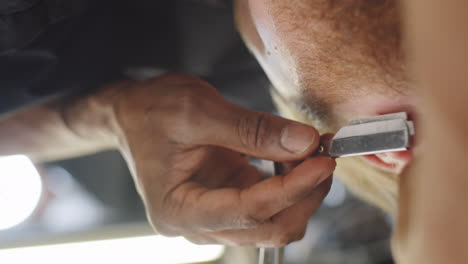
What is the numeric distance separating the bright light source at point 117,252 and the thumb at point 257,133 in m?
0.70

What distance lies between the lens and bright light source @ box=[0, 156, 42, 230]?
0.99 metres

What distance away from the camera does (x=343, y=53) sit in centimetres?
32

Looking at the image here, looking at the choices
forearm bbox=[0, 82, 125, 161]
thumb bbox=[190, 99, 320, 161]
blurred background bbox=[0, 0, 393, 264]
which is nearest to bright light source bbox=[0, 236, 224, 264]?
blurred background bbox=[0, 0, 393, 264]

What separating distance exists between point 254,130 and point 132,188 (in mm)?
650

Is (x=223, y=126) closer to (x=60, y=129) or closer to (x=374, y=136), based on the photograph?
(x=374, y=136)

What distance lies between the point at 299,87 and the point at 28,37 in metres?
0.25

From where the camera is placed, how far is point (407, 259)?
34 centimetres

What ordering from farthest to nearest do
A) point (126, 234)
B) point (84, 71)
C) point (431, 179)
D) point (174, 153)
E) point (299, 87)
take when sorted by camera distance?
point (126, 234) → point (84, 71) → point (174, 153) → point (299, 87) → point (431, 179)

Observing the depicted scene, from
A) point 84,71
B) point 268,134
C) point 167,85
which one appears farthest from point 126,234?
point 268,134

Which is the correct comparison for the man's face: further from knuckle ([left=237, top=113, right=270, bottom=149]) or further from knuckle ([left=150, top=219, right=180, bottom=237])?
knuckle ([left=150, top=219, right=180, bottom=237])

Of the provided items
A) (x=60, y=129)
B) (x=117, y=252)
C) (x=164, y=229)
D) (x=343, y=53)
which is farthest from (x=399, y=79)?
(x=117, y=252)

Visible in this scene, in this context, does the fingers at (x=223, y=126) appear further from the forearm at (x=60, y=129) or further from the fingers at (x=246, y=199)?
the forearm at (x=60, y=129)

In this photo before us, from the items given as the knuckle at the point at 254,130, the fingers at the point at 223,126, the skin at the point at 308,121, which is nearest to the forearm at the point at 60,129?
the skin at the point at 308,121

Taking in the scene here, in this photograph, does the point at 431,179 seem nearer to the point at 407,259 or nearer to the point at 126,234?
the point at 407,259
